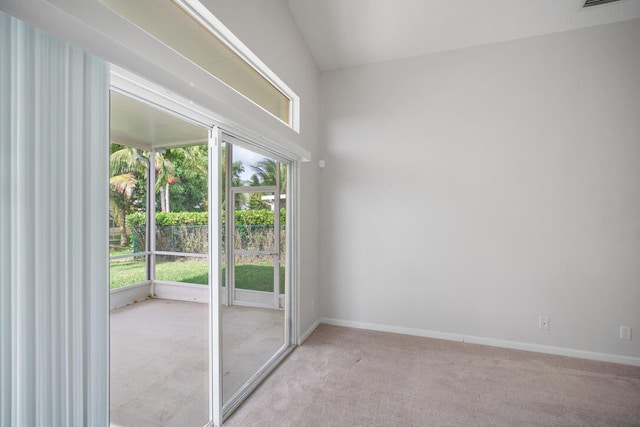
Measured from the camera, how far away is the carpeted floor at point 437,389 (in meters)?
2.12

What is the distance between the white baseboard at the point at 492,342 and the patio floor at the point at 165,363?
1.58 m

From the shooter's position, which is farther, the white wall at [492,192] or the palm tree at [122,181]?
the white wall at [492,192]

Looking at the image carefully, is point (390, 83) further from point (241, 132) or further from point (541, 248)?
point (541, 248)

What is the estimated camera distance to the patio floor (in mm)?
1749

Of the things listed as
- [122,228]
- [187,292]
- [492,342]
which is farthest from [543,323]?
[122,228]

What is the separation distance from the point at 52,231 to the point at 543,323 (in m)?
3.98

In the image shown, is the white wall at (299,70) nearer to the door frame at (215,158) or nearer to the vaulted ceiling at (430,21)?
the vaulted ceiling at (430,21)

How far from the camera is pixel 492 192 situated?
129 inches

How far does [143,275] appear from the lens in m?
1.70

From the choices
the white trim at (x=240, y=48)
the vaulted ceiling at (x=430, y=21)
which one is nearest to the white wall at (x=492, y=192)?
the vaulted ceiling at (x=430, y=21)

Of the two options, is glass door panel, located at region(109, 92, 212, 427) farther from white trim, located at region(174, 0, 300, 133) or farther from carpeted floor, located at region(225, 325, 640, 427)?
white trim, located at region(174, 0, 300, 133)

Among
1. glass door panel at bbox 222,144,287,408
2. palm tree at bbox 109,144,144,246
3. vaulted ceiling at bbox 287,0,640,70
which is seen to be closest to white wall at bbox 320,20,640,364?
vaulted ceiling at bbox 287,0,640,70

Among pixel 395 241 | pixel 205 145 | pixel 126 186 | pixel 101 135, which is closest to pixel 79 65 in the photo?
pixel 101 135

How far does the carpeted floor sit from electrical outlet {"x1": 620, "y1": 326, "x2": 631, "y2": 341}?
26 cm
